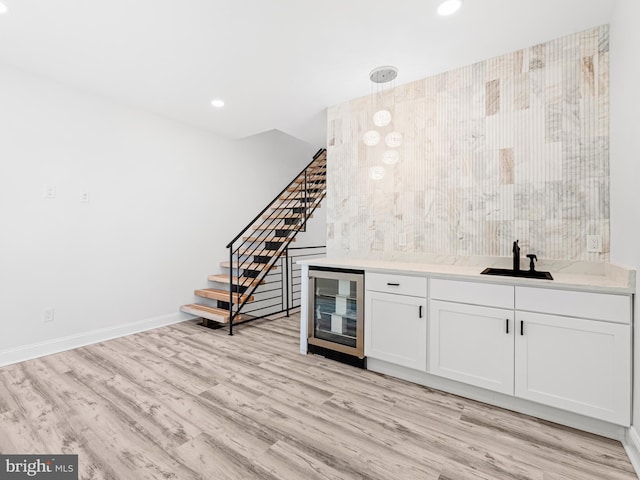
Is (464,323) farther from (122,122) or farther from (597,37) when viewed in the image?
(122,122)

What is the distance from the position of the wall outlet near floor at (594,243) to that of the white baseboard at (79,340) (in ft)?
14.3

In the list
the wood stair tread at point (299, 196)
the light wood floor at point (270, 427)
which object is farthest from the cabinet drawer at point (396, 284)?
the wood stair tread at point (299, 196)

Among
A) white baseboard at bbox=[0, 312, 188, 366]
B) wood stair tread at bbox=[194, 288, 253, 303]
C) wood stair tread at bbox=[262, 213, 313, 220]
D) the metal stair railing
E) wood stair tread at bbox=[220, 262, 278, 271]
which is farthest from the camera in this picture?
wood stair tread at bbox=[262, 213, 313, 220]

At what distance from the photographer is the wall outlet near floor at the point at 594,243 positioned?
6.99 feet

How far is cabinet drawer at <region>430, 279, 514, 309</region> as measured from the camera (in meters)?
1.98

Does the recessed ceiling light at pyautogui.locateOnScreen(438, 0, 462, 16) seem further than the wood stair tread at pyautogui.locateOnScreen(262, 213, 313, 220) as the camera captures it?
No

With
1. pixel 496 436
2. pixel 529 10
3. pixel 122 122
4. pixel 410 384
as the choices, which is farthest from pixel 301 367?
pixel 122 122

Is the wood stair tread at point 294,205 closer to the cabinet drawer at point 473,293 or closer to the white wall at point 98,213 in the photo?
the white wall at point 98,213

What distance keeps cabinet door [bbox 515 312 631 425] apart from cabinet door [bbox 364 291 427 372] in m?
0.62

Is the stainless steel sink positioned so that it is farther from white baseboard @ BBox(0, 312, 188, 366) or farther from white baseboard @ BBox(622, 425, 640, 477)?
white baseboard @ BBox(0, 312, 188, 366)

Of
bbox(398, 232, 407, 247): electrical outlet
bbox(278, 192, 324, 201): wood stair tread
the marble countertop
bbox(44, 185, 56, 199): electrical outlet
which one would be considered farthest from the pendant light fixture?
bbox(44, 185, 56, 199): electrical outlet

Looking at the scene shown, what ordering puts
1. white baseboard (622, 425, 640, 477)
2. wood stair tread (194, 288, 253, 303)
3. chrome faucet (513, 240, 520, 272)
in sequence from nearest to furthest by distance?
white baseboard (622, 425, 640, 477), chrome faucet (513, 240, 520, 272), wood stair tread (194, 288, 253, 303)

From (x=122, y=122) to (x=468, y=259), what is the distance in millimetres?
3954

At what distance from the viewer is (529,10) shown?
200cm
